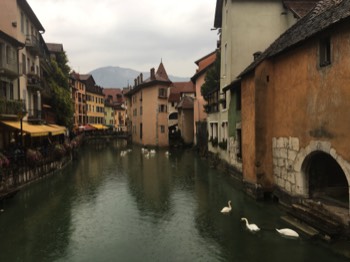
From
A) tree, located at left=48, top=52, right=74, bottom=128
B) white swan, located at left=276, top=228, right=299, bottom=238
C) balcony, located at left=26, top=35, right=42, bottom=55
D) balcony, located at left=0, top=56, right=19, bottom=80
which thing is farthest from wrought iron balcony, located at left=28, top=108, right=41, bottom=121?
white swan, located at left=276, top=228, right=299, bottom=238

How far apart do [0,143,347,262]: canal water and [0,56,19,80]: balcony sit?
8.53m

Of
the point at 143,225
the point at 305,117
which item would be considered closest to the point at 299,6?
the point at 305,117

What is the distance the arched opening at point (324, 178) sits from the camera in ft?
45.1

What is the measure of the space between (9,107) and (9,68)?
9.79 ft

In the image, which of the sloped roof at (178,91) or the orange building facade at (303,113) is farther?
the sloped roof at (178,91)

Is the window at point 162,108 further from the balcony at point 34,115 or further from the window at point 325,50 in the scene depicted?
the window at point 325,50

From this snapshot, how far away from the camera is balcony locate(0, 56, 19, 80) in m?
22.4

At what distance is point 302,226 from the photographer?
1220 cm

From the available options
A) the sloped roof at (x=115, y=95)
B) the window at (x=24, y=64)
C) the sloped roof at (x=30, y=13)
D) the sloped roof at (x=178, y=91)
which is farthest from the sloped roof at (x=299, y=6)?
the sloped roof at (x=115, y=95)

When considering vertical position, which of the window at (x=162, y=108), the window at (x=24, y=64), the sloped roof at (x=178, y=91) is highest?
the sloped roof at (x=178, y=91)

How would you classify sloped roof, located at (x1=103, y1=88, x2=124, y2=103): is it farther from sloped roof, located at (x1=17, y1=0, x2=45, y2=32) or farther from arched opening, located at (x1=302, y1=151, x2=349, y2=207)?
arched opening, located at (x1=302, y1=151, x2=349, y2=207)

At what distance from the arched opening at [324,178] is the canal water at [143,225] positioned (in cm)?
201

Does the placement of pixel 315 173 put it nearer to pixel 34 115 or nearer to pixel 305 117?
pixel 305 117

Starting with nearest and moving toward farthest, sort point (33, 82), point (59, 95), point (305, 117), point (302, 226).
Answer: point (302, 226), point (305, 117), point (33, 82), point (59, 95)
